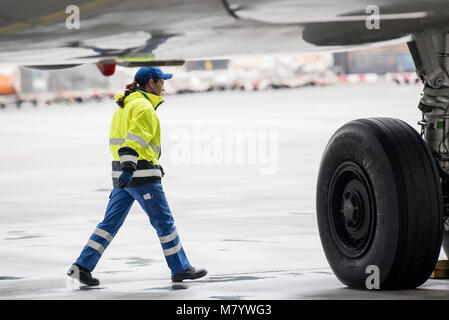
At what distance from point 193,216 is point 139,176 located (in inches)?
180

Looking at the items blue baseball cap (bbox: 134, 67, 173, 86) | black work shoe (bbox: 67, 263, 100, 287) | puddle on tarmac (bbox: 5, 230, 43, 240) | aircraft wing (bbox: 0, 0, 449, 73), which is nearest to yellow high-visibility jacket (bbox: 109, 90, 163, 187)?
blue baseball cap (bbox: 134, 67, 173, 86)

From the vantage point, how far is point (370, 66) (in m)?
79.5

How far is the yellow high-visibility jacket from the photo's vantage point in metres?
7.28

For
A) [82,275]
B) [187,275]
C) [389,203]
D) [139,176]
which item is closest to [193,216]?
[187,275]

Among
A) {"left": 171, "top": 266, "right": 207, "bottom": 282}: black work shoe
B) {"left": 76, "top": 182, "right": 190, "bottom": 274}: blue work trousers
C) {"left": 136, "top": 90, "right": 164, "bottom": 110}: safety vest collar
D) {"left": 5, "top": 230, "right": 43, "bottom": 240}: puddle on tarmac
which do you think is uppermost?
{"left": 136, "top": 90, "right": 164, "bottom": 110}: safety vest collar

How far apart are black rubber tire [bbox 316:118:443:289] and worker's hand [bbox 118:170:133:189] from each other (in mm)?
1414

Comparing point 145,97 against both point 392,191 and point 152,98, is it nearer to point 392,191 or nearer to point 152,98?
point 152,98

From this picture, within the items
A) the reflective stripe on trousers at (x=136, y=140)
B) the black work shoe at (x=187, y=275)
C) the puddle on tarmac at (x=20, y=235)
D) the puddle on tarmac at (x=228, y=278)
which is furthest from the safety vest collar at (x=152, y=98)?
the puddle on tarmac at (x=20, y=235)

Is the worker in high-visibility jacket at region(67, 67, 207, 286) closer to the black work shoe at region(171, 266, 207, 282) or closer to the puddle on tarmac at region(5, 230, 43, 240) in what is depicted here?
the black work shoe at region(171, 266, 207, 282)

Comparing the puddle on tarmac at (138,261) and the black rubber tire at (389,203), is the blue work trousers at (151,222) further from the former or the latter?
the black rubber tire at (389,203)

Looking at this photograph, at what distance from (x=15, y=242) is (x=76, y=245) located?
2.25ft

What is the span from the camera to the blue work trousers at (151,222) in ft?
24.3

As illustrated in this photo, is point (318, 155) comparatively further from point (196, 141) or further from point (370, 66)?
point (370, 66)

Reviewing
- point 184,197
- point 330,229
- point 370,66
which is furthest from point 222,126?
point 370,66
